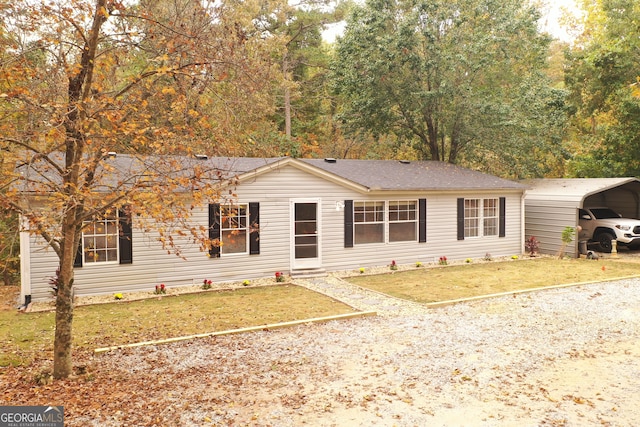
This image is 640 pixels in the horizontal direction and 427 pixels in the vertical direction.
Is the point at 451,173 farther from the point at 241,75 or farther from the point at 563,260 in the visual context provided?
the point at 241,75

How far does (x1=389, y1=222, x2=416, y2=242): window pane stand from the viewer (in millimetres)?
15649

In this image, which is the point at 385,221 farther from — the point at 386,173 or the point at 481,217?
the point at 481,217

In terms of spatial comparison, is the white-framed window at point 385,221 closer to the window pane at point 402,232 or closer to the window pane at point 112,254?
the window pane at point 402,232

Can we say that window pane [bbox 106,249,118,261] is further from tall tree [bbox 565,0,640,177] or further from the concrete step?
tall tree [bbox 565,0,640,177]

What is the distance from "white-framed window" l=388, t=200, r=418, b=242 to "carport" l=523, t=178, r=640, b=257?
5.19 metres

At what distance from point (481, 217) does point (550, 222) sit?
297 centimetres

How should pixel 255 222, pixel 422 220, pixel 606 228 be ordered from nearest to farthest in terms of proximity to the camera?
pixel 255 222
pixel 422 220
pixel 606 228

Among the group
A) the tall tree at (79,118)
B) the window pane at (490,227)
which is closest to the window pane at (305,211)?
the window pane at (490,227)

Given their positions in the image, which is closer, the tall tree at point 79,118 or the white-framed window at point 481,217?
the tall tree at point 79,118

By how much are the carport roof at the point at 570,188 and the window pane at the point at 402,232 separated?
5.31 meters

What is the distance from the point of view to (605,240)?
60.2ft

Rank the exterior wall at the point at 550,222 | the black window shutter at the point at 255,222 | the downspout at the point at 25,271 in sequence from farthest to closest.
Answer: the exterior wall at the point at 550,222, the black window shutter at the point at 255,222, the downspout at the point at 25,271

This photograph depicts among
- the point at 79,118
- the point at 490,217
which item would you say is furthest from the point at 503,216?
the point at 79,118

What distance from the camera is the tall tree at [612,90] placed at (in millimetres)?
20344
